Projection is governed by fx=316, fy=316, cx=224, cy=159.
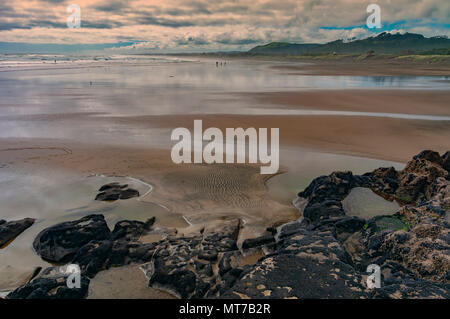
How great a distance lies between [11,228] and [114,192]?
2.80 meters

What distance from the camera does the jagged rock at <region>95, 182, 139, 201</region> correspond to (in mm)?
9320

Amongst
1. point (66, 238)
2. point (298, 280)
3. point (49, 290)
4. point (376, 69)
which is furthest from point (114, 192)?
point (376, 69)

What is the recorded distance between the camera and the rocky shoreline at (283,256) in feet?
14.9

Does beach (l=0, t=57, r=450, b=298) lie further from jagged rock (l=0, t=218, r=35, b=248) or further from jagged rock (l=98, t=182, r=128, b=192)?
jagged rock (l=98, t=182, r=128, b=192)

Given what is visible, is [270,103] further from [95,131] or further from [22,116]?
[22,116]

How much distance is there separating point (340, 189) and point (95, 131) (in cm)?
1291

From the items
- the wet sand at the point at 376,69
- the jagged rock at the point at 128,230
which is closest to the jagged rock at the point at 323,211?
the jagged rock at the point at 128,230

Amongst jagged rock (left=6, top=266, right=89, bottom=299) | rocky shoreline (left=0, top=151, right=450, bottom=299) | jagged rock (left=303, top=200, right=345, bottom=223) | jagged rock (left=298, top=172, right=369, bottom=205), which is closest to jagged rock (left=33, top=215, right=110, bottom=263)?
rocky shoreline (left=0, top=151, right=450, bottom=299)

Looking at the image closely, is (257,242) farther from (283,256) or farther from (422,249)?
(422,249)

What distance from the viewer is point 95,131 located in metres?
16.6

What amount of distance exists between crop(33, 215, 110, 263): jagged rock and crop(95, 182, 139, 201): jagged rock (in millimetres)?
2224

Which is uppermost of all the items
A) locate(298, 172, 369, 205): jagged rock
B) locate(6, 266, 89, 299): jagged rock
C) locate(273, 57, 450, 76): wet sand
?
locate(273, 57, 450, 76): wet sand

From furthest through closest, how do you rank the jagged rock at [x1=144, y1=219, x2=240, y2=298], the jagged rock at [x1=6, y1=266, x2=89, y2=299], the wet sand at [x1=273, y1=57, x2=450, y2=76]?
1. the wet sand at [x1=273, y1=57, x2=450, y2=76]
2. the jagged rock at [x1=144, y1=219, x2=240, y2=298]
3. the jagged rock at [x1=6, y1=266, x2=89, y2=299]

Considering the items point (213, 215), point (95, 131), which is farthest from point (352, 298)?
point (95, 131)
